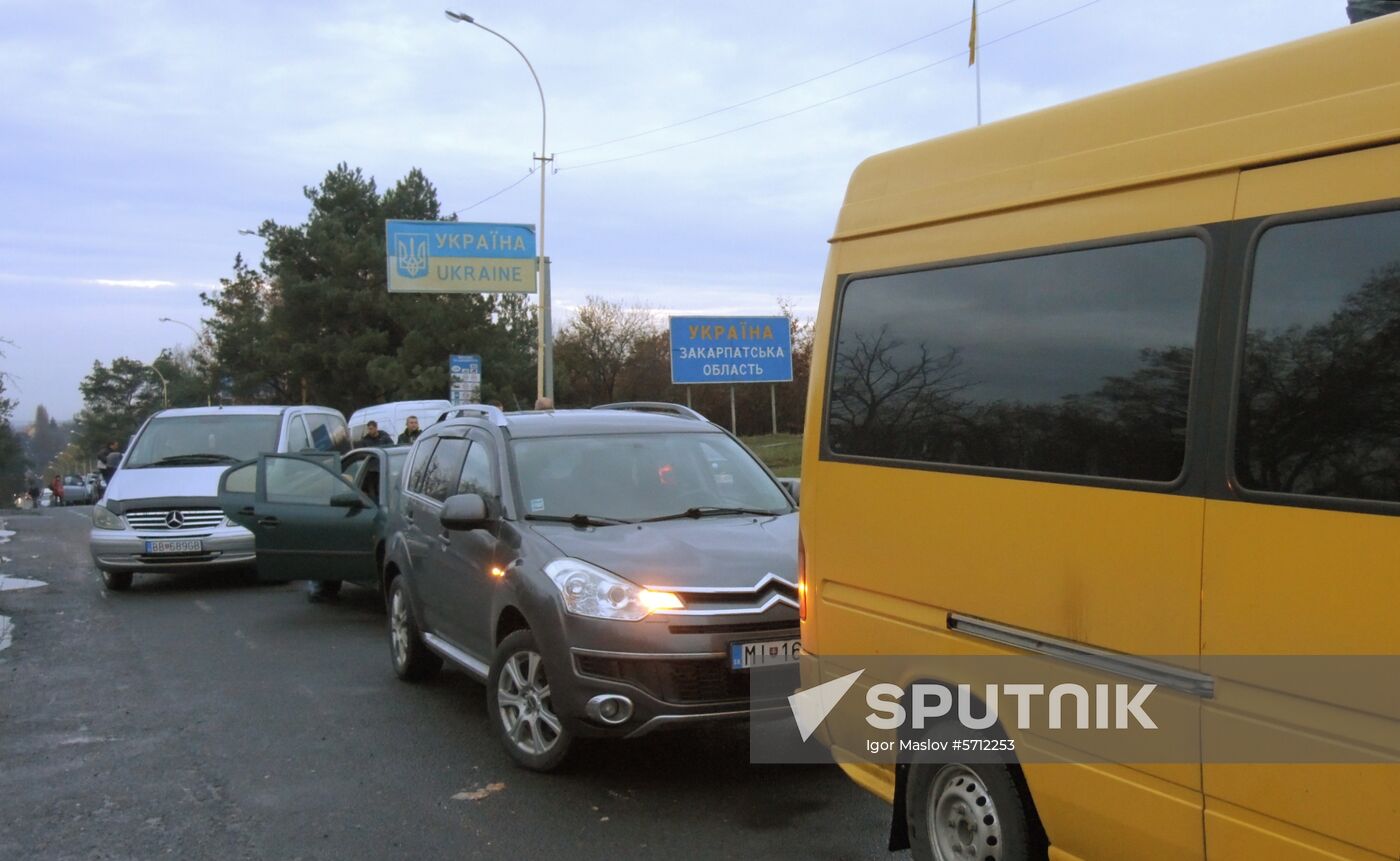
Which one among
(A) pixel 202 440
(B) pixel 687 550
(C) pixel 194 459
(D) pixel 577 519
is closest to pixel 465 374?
(A) pixel 202 440

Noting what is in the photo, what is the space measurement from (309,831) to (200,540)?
865 cm

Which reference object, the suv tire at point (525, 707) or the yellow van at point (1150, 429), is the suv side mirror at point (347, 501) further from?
the yellow van at point (1150, 429)

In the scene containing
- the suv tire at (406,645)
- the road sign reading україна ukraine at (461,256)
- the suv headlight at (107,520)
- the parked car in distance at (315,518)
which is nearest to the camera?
the suv tire at (406,645)

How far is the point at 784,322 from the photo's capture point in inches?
1186

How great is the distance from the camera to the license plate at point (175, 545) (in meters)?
12.8

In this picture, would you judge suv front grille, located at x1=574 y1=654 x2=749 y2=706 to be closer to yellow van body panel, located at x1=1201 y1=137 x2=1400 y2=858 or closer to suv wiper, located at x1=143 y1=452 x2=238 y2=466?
yellow van body panel, located at x1=1201 y1=137 x2=1400 y2=858

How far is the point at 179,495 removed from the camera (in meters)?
13.1

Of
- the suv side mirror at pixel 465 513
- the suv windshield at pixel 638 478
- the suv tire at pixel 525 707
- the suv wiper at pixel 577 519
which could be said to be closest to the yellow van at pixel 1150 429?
the suv tire at pixel 525 707

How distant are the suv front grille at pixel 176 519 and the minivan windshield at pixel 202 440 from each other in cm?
99

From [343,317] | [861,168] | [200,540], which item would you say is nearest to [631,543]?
[861,168]

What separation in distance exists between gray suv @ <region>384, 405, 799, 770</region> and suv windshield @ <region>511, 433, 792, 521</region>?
10mm

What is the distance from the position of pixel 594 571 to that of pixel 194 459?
32.7ft

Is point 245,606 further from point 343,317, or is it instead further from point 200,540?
point 343,317

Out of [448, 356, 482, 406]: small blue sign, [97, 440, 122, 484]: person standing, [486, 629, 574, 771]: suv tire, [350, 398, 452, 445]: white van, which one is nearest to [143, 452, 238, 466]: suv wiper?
[486, 629, 574, 771]: suv tire
